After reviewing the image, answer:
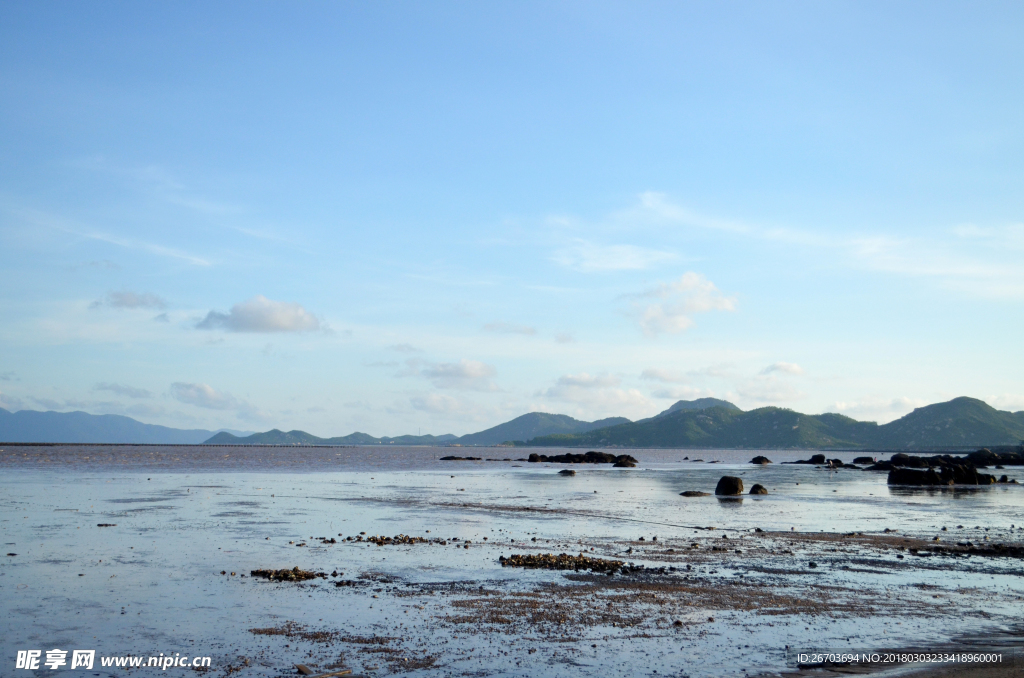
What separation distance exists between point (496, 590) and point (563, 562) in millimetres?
5229

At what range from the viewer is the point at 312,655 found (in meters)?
14.7

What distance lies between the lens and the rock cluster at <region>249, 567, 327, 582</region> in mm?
22423

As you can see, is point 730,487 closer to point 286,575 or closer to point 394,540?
point 394,540

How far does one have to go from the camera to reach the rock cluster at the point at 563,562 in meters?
25.0

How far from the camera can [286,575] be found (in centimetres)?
2262

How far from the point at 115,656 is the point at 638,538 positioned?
24.1 meters

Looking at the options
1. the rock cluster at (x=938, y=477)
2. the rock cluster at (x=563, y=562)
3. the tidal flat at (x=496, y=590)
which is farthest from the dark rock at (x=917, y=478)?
the rock cluster at (x=563, y=562)

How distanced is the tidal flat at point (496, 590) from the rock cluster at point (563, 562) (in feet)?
1.47

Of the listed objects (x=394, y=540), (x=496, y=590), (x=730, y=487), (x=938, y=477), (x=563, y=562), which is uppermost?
(x=496, y=590)

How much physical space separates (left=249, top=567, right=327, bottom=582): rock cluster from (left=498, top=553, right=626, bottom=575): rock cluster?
6973 mm

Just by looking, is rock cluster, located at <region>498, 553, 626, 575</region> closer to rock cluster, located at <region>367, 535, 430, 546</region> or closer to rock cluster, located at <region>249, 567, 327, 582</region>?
rock cluster, located at <region>367, 535, 430, 546</region>

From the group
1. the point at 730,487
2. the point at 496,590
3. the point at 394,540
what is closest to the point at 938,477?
the point at 730,487

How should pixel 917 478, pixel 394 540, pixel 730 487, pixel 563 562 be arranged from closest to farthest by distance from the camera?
pixel 563 562
pixel 394 540
pixel 730 487
pixel 917 478

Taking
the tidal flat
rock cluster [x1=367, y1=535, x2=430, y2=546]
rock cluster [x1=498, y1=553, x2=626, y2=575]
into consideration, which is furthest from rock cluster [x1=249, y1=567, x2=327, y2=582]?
rock cluster [x1=367, y1=535, x2=430, y2=546]
